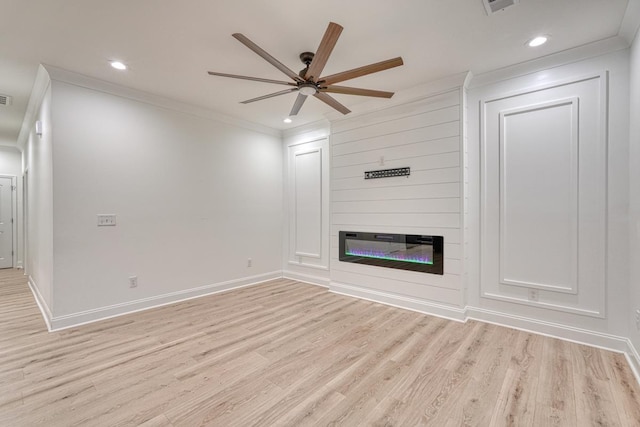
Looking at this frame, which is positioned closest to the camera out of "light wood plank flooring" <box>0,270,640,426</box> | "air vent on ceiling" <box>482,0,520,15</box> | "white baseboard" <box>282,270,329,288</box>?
"light wood plank flooring" <box>0,270,640,426</box>

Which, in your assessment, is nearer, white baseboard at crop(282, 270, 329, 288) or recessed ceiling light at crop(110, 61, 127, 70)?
recessed ceiling light at crop(110, 61, 127, 70)

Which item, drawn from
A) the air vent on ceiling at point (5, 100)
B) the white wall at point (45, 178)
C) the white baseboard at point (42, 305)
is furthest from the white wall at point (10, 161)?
the white wall at point (45, 178)

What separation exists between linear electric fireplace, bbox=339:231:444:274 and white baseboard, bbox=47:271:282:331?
1799 mm

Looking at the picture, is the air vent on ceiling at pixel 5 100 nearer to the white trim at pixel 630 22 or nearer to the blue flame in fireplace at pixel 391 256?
the blue flame in fireplace at pixel 391 256

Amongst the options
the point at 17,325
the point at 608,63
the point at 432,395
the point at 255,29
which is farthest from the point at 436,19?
the point at 17,325

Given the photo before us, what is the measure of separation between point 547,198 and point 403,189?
1492mm

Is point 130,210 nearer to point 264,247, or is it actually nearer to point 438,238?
point 264,247

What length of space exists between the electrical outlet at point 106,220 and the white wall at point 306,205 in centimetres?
273

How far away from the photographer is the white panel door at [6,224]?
643 cm

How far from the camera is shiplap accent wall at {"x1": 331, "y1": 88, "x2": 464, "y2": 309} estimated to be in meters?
3.37

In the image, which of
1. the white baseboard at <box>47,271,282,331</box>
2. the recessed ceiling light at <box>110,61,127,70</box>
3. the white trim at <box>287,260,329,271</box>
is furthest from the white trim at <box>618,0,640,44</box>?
the white baseboard at <box>47,271,282,331</box>

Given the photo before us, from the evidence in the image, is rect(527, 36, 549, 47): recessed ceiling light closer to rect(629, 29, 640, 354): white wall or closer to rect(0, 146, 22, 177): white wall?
rect(629, 29, 640, 354): white wall

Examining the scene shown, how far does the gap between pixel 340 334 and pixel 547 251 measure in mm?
2259

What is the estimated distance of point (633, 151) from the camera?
2.41 meters
